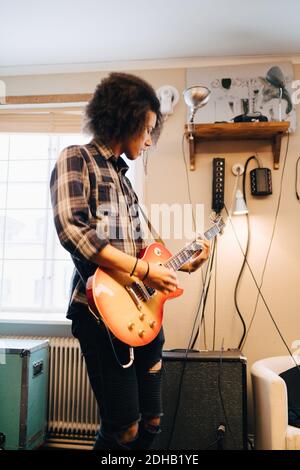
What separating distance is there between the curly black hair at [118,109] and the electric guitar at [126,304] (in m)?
0.40

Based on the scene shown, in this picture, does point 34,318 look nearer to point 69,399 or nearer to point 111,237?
point 69,399

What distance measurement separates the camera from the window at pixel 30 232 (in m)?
2.55

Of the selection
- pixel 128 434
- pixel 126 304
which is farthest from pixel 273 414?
→ pixel 126 304

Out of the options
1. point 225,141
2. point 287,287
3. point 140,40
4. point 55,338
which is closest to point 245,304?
point 287,287

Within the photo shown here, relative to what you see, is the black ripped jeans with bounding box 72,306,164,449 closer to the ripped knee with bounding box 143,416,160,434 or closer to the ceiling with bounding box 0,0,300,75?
the ripped knee with bounding box 143,416,160,434

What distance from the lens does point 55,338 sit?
7.67 feet

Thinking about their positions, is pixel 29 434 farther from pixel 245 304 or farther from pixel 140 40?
pixel 140 40

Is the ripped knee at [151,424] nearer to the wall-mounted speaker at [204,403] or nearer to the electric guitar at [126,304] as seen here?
the electric guitar at [126,304]

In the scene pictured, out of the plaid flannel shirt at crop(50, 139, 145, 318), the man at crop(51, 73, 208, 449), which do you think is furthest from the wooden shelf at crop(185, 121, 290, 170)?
the plaid flannel shirt at crop(50, 139, 145, 318)

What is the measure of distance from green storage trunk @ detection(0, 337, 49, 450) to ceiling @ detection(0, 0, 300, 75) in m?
1.92

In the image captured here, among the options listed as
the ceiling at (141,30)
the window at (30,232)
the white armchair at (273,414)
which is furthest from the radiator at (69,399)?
the ceiling at (141,30)

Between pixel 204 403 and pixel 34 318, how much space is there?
4.17ft

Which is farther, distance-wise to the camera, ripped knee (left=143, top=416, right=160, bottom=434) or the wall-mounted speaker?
the wall-mounted speaker

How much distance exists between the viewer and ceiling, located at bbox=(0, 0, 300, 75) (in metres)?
2.00
